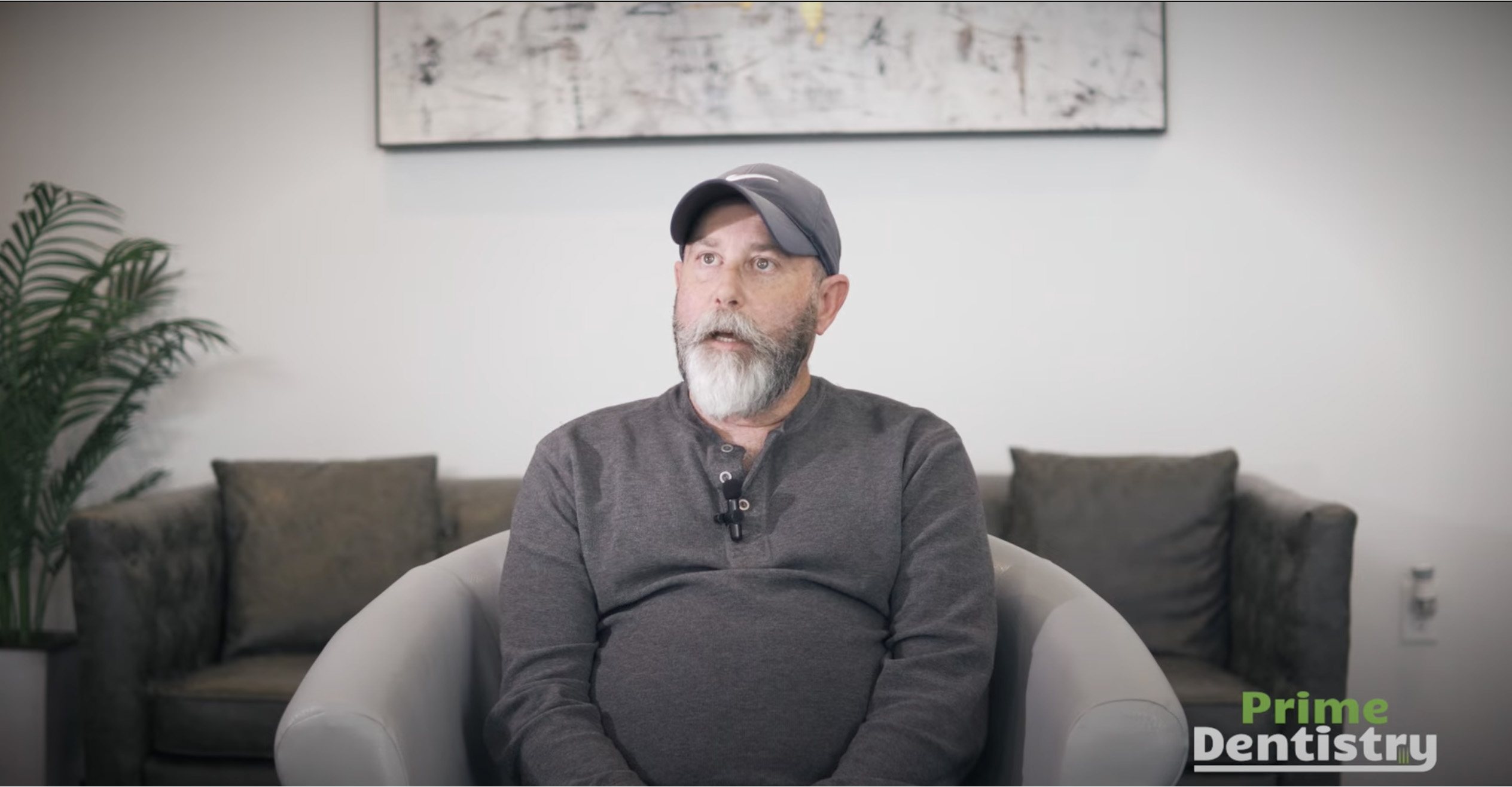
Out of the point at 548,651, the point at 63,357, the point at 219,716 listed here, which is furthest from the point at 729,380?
the point at 63,357

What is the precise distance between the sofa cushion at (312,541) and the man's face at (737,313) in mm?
1468

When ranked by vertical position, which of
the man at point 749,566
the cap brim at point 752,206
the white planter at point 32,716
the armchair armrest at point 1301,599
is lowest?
the white planter at point 32,716

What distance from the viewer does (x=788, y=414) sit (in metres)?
1.77

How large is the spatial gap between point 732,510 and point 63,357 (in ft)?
7.12

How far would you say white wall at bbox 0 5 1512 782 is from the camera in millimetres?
3143

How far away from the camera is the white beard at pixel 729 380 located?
5.56 ft

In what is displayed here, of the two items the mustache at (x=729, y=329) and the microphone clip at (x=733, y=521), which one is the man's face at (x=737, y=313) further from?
the microphone clip at (x=733, y=521)

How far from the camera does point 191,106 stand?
3293 millimetres

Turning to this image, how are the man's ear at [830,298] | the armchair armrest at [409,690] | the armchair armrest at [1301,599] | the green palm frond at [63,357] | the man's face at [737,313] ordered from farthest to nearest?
the green palm frond at [63,357]
the armchair armrest at [1301,599]
the man's ear at [830,298]
the man's face at [737,313]
the armchair armrest at [409,690]

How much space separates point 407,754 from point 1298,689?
6.26ft

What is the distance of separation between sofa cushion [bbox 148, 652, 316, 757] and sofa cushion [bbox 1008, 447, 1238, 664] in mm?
1790

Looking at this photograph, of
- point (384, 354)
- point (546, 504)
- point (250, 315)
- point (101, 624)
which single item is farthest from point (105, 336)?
point (546, 504)

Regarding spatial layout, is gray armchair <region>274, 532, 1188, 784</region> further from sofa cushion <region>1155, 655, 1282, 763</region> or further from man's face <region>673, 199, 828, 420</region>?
sofa cushion <region>1155, 655, 1282, 763</region>

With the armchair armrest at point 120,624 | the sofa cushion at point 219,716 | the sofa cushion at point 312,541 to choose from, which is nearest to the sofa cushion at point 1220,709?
the sofa cushion at point 312,541
